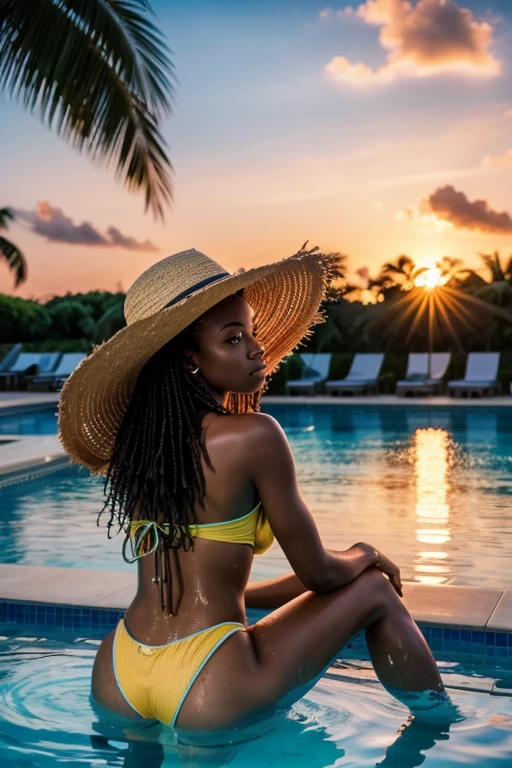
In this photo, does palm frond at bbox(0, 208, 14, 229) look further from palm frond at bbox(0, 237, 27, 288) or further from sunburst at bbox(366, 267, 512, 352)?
sunburst at bbox(366, 267, 512, 352)

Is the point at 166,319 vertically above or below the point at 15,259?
below

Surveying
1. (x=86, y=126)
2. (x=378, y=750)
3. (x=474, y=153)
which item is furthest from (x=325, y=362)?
(x=378, y=750)

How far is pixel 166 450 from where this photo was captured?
7.75 ft

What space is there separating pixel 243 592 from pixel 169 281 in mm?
798

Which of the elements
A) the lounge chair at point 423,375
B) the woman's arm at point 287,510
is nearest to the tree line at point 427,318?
the lounge chair at point 423,375

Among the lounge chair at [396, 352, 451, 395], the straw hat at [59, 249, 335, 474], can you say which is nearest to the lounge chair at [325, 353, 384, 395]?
the lounge chair at [396, 352, 451, 395]

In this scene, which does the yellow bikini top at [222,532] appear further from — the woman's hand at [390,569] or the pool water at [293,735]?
the pool water at [293,735]

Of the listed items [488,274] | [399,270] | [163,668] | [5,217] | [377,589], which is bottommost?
[163,668]

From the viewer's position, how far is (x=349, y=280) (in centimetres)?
3681

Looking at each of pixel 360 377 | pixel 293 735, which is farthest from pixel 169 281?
pixel 360 377

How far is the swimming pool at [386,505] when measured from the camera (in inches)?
229

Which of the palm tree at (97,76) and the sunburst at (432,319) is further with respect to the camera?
the sunburst at (432,319)

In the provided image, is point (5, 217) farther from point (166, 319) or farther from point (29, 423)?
point (166, 319)

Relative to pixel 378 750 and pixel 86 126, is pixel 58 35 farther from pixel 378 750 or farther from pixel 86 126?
pixel 378 750
